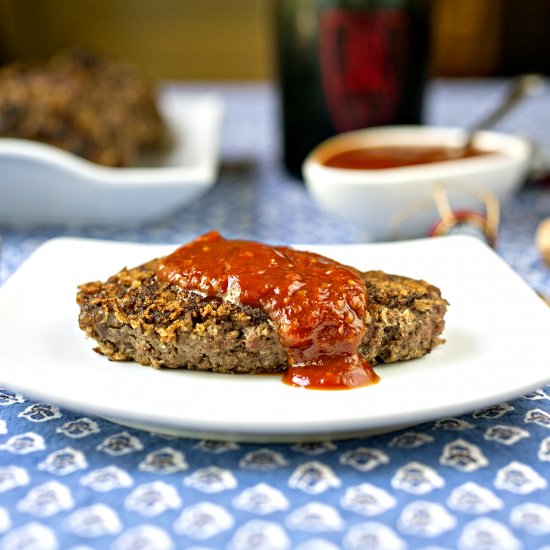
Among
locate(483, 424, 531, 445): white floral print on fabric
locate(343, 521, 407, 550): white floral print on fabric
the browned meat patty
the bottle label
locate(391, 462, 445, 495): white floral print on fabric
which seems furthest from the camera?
the bottle label

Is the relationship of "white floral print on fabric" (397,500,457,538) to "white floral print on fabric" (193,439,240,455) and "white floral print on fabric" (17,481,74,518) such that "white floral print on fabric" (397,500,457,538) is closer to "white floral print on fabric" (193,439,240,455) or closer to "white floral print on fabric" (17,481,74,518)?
"white floral print on fabric" (193,439,240,455)

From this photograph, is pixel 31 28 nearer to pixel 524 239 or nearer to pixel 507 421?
pixel 524 239

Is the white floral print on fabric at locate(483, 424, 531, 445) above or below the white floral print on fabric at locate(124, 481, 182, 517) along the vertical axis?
below

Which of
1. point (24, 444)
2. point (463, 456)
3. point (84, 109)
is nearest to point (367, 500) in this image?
point (463, 456)

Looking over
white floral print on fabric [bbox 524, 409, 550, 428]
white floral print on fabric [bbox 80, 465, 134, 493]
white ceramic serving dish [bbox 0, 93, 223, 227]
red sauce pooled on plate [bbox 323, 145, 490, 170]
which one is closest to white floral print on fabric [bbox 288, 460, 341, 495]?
white floral print on fabric [bbox 80, 465, 134, 493]

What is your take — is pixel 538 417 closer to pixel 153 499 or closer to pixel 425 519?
pixel 425 519

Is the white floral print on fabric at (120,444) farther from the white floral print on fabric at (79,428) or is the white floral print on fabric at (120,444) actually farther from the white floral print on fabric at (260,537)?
the white floral print on fabric at (260,537)

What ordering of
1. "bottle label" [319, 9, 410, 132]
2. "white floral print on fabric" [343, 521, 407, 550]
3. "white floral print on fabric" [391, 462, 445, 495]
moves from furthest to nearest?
"bottle label" [319, 9, 410, 132] → "white floral print on fabric" [391, 462, 445, 495] → "white floral print on fabric" [343, 521, 407, 550]

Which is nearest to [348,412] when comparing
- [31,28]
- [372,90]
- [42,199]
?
[42,199]
